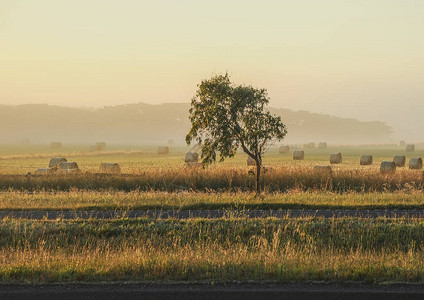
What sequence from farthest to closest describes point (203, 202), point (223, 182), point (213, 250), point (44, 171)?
point (44, 171) < point (223, 182) < point (203, 202) < point (213, 250)

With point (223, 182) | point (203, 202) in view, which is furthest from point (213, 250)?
point (223, 182)

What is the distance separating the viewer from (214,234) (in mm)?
14469

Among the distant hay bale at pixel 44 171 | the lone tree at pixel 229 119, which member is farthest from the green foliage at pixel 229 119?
the distant hay bale at pixel 44 171

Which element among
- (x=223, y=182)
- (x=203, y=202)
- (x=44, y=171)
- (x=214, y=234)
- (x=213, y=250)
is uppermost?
(x=44, y=171)

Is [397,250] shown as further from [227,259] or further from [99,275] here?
[99,275]

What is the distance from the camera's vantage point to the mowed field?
10062mm

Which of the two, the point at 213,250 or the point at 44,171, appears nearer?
the point at 213,250

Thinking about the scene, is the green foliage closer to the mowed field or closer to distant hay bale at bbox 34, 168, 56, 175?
the mowed field

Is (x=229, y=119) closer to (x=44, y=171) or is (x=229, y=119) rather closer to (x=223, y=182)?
(x=223, y=182)

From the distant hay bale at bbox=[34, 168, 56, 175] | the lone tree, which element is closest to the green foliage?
the lone tree

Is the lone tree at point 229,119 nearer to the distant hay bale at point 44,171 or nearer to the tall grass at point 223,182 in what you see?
the tall grass at point 223,182

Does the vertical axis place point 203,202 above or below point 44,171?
below

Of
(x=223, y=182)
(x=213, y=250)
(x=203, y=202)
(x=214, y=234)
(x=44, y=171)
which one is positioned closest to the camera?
(x=213, y=250)

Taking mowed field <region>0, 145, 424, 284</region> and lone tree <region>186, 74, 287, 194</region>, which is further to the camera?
lone tree <region>186, 74, 287, 194</region>
